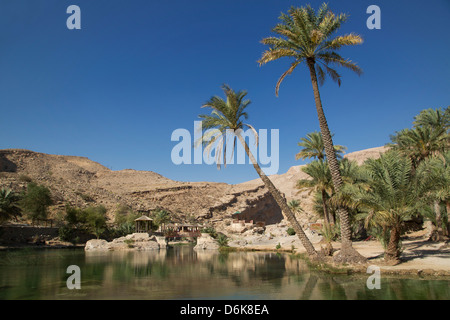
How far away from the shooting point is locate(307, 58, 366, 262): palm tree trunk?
1266cm

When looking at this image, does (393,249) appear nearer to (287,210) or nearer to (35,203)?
(287,210)

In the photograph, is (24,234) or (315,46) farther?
(24,234)

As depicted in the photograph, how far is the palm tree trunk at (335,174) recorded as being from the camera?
12664 millimetres

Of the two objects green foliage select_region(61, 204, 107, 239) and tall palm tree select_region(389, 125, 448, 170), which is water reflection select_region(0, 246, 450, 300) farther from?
green foliage select_region(61, 204, 107, 239)

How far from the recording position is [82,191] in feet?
202

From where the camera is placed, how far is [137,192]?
80.1 m

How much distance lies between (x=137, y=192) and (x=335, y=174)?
73491mm

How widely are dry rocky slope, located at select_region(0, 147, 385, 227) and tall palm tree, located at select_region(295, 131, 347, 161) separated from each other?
40483mm

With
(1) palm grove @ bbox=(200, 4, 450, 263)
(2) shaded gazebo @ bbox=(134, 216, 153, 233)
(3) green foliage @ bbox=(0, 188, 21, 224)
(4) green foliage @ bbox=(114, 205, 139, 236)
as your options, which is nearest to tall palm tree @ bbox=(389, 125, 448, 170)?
(1) palm grove @ bbox=(200, 4, 450, 263)

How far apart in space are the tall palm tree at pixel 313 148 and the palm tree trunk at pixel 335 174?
1268 cm

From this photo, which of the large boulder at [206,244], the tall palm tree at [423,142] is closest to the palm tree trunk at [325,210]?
the tall palm tree at [423,142]

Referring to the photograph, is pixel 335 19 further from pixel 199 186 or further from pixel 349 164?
pixel 199 186

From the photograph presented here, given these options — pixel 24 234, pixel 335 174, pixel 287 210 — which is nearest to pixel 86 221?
pixel 24 234
